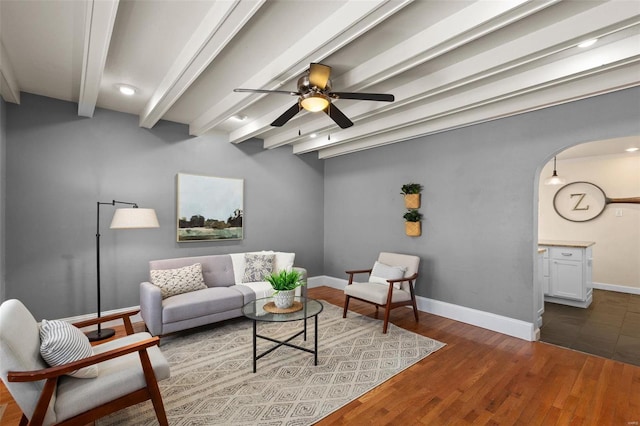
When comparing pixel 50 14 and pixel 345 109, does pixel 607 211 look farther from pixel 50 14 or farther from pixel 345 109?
pixel 50 14


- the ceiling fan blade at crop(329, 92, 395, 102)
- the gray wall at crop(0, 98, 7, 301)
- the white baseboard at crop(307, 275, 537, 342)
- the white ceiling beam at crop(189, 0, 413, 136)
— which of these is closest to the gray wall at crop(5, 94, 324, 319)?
the gray wall at crop(0, 98, 7, 301)

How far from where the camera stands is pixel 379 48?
7.97ft

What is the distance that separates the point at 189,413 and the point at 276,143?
12.6 ft

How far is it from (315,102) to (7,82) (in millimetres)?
2900

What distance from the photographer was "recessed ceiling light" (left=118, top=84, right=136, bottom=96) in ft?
10.2

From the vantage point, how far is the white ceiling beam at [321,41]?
1829mm

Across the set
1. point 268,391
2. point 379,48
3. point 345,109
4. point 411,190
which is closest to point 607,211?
point 411,190

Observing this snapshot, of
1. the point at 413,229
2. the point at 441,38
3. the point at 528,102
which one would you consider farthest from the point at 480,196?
the point at 441,38

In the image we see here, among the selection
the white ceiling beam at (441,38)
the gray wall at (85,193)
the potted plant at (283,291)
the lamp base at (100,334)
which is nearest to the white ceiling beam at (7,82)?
the gray wall at (85,193)

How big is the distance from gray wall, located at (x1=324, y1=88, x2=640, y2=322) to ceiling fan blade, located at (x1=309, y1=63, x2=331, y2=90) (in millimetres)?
2494

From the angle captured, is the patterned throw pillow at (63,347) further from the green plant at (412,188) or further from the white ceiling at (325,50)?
the green plant at (412,188)

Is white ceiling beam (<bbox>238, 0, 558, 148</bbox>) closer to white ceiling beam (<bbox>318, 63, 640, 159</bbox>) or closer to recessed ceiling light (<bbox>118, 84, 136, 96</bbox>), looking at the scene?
white ceiling beam (<bbox>318, 63, 640, 159</bbox>)

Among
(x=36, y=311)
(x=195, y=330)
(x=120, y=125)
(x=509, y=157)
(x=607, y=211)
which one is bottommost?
(x=195, y=330)

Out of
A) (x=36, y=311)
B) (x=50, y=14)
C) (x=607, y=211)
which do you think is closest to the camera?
(x=50, y=14)
